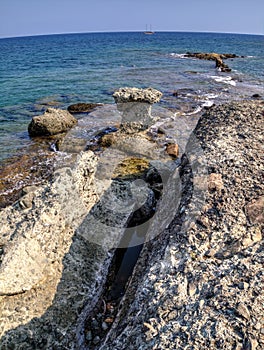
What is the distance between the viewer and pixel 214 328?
3000 millimetres

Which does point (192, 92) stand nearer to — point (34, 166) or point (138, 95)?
point (138, 95)

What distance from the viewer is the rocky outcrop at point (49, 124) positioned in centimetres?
1552

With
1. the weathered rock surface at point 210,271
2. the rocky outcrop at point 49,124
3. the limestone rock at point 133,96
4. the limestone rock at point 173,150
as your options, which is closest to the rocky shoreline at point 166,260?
the weathered rock surface at point 210,271

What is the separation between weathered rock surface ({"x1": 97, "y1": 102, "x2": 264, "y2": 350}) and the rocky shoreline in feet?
0.04

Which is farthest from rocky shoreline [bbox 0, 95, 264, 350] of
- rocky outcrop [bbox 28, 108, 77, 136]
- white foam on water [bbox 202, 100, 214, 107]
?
white foam on water [bbox 202, 100, 214, 107]

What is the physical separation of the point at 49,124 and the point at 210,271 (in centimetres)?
1341

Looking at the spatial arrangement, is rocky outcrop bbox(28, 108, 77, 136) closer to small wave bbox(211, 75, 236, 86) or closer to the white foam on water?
the white foam on water

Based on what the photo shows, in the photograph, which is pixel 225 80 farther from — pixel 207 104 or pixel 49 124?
pixel 49 124

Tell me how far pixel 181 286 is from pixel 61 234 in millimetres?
2847

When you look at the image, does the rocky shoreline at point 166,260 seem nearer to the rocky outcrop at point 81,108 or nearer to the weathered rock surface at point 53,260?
the weathered rock surface at point 53,260

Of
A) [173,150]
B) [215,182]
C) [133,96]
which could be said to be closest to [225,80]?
[133,96]

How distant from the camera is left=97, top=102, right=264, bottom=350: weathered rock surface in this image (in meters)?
3.02

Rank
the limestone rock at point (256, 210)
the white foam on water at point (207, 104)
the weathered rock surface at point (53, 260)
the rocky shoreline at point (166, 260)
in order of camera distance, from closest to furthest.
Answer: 1. the rocky shoreline at point (166, 260)
2. the limestone rock at point (256, 210)
3. the weathered rock surface at point (53, 260)
4. the white foam on water at point (207, 104)

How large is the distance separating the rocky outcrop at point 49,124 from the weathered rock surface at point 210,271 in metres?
10.9
